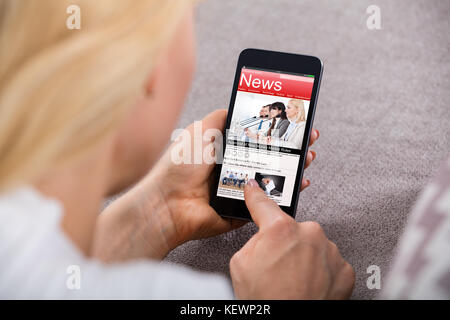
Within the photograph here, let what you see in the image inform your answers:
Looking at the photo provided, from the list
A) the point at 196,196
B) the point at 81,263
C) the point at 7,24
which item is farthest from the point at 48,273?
the point at 196,196

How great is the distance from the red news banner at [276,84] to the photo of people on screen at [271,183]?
0.13 m

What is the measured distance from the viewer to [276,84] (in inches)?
28.4

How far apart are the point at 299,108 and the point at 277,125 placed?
0.04 meters

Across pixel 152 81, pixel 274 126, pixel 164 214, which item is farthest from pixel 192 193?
pixel 152 81

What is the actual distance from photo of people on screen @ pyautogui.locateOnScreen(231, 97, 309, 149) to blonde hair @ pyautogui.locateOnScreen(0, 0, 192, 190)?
356 millimetres

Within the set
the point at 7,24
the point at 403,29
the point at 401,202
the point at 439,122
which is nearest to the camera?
the point at 7,24

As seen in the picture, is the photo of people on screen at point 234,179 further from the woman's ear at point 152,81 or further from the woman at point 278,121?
the woman's ear at point 152,81

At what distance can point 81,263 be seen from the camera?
38 cm

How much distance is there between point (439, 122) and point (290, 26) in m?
0.39

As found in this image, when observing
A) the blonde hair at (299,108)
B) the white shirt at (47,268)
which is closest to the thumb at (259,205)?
the blonde hair at (299,108)

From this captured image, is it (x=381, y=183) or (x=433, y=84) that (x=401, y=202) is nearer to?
(x=381, y=183)

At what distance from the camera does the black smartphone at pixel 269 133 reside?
2.28 ft

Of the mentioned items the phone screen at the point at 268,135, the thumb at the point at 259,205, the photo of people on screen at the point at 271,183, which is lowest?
the thumb at the point at 259,205

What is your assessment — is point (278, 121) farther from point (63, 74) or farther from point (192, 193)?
point (63, 74)
